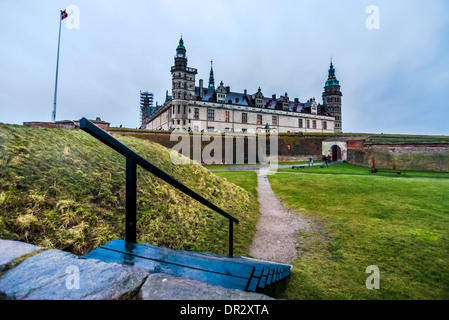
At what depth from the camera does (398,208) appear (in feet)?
25.8

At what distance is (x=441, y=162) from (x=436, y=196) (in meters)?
16.5

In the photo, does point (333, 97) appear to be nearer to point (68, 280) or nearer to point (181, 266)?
point (181, 266)

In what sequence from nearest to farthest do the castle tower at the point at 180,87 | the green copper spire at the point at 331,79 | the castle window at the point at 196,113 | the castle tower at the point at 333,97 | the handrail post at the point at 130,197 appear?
the handrail post at the point at 130,197 → the castle tower at the point at 180,87 → the castle window at the point at 196,113 → the green copper spire at the point at 331,79 → the castle tower at the point at 333,97

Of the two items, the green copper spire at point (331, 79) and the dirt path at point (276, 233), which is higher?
the green copper spire at point (331, 79)

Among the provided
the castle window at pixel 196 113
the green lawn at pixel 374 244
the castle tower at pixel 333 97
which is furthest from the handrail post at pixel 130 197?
the castle tower at pixel 333 97

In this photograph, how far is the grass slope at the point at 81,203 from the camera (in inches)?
147

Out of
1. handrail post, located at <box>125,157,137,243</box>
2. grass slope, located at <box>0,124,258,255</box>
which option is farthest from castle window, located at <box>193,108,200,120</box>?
handrail post, located at <box>125,157,137,243</box>

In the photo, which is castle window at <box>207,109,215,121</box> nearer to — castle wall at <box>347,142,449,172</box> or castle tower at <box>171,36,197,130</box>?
castle tower at <box>171,36,197,130</box>

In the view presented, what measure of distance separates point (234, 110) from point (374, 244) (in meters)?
45.1

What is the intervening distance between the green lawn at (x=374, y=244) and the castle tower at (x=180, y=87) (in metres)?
36.5

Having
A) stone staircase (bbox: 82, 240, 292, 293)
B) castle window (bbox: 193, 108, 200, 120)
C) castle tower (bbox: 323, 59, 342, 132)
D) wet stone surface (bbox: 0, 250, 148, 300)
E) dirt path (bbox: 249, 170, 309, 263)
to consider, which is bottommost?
dirt path (bbox: 249, 170, 309, 263)

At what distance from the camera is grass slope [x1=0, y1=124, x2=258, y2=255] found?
374 cm

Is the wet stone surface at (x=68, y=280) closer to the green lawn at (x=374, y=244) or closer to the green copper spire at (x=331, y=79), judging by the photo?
the green lawn at (x=374, y=244)

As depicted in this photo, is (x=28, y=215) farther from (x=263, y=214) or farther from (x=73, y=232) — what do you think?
(x=263, y=214)
